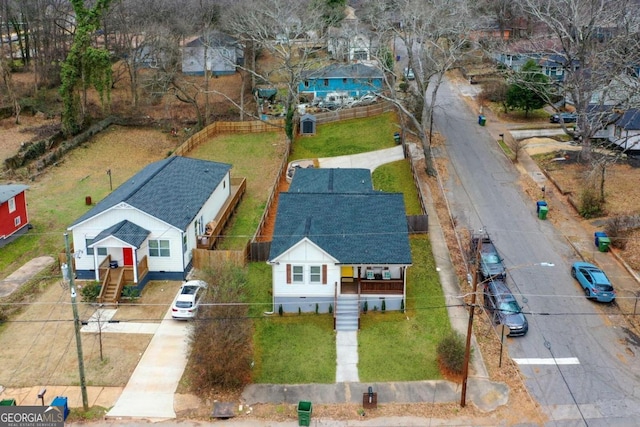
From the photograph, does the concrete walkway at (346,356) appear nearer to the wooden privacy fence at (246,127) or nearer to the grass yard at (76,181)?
the grass yard at (76,181)

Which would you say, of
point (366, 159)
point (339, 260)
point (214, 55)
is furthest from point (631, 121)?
point (214, 55)

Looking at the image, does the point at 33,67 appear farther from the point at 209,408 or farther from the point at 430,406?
→ the point at 430,406

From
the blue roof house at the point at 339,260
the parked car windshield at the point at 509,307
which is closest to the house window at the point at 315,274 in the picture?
the blue roof house at the point at 339,260

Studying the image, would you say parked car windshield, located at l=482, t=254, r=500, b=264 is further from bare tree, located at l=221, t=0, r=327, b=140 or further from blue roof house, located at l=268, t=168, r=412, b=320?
bare tree, located at l=221, t=0, r=327, b=140

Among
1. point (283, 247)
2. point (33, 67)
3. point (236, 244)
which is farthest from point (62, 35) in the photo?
point (283, 247)

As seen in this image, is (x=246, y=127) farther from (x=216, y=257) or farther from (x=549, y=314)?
(x=549, y=314)
